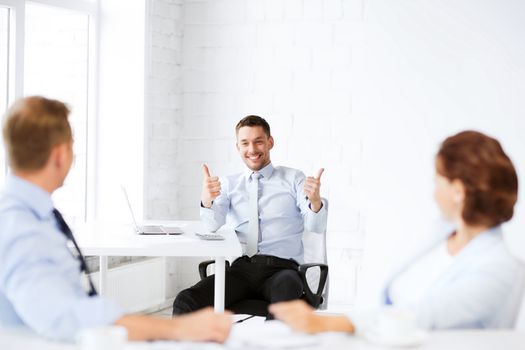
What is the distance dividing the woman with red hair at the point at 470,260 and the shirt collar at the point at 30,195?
0.54 metres

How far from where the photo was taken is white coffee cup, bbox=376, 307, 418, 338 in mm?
1515

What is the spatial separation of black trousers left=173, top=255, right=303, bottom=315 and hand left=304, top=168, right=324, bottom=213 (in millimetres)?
308

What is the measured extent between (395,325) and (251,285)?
1.93 meters

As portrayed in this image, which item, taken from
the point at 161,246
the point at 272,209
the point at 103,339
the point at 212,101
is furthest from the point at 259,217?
the point at 103,339

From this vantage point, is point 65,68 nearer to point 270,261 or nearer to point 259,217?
point 259,217

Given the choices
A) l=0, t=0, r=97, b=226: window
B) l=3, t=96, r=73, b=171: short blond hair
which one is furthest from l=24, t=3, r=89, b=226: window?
l=3, t=96, r=73, b=171: short blond hair

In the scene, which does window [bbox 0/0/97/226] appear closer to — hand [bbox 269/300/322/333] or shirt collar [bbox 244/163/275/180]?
shirt collar [bbox 244/163/275/180]

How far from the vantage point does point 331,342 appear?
1.56 metres

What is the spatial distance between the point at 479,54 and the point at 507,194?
2.08 meters

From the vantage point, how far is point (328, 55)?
15.0ft

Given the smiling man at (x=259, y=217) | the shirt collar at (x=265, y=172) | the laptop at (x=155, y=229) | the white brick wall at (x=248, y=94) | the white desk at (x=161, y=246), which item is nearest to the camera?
the white desk at (x=161, y=246)

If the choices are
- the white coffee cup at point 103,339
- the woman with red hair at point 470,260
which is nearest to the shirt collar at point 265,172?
the woman with red hair at point 470,260

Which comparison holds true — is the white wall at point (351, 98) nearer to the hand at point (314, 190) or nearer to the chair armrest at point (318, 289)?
the hand at point (314, 190)

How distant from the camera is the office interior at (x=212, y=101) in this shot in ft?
12.6
